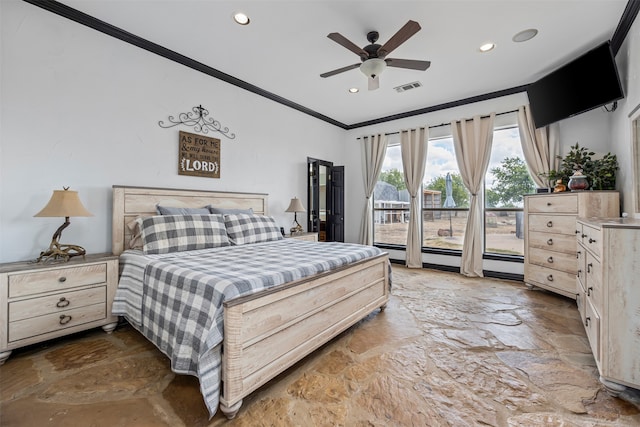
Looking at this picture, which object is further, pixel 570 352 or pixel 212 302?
pixel 570 352

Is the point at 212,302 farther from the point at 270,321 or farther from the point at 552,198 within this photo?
the point at 552,198

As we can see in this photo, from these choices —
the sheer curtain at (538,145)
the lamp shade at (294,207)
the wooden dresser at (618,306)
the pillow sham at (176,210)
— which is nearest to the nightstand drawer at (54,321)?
the pillow sham at (176,210)

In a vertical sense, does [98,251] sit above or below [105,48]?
below

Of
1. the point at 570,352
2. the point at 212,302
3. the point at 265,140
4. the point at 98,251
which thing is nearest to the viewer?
the point at 212,302

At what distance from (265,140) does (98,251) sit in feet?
8.55

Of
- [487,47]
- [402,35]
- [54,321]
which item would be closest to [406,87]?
[487,47]

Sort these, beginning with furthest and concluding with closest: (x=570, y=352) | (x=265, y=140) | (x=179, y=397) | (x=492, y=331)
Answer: (x=265, y=140), (x=492, y=331), (x=570, y=352), (x=179, y=397)

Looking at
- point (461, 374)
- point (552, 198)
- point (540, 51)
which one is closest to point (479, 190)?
point (552, 198)

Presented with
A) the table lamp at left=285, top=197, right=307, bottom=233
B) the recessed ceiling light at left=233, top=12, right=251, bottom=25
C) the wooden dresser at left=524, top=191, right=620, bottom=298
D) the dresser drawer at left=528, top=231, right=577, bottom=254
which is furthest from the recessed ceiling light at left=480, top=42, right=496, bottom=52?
the table lamp at left=285, top=197, right=307, bottom=233

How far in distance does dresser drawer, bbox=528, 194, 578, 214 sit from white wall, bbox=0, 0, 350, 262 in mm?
4082

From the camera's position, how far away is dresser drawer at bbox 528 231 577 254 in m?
3.08

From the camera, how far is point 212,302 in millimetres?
1475

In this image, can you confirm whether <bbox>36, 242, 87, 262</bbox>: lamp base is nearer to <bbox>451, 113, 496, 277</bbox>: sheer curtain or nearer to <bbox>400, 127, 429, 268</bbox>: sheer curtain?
<bbox>400, 127, 429, 268</bbox>: sheer curtain

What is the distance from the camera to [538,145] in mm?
3840
